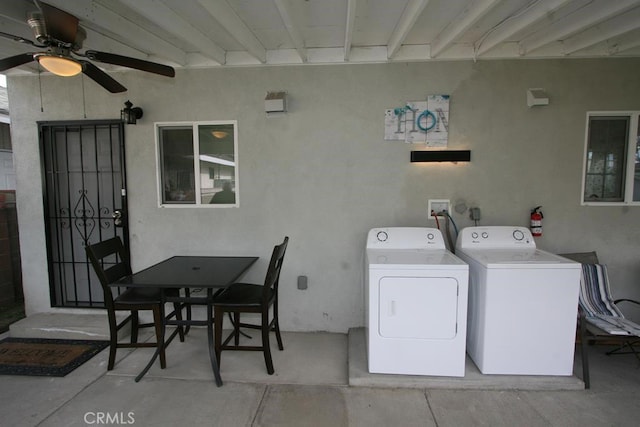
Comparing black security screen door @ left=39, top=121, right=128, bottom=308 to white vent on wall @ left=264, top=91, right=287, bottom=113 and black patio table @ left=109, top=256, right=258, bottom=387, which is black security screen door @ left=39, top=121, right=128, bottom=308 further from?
white vent on wall @ left=264, top=91, right=287, bottom=113

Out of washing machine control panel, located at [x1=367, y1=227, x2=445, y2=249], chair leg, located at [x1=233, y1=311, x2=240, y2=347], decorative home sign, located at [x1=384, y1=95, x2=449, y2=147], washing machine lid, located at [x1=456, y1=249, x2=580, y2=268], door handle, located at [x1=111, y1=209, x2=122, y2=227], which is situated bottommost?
chair leg, located at [x1=233, y1=311, x2=240, y2=347]

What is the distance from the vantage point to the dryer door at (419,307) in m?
2.26

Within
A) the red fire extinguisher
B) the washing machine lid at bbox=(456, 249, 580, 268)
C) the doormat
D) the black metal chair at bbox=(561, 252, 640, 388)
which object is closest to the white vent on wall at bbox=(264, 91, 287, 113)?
the washing machine lid at bbox=(456, 249, 580, 268)

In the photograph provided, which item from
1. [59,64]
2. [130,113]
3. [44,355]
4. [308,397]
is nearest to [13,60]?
[59,64]

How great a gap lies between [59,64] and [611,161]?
4456 mm

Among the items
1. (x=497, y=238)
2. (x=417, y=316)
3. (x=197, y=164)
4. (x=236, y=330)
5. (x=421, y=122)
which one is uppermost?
(x=421, y=122)

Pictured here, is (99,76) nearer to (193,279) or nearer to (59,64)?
(59,64)

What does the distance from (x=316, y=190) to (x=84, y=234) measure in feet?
8.33

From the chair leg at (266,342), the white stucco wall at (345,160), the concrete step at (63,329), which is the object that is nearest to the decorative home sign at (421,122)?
the white stucco wall at (345,160)

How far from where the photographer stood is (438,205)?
306 centimetres

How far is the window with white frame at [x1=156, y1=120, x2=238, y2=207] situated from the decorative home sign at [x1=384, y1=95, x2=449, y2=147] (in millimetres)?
1527

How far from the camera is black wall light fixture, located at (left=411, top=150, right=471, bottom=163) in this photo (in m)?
2.94

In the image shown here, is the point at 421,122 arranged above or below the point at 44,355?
above

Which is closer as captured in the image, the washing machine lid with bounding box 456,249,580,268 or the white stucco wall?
the washing machine lid with bounding box 456,249,580,268
